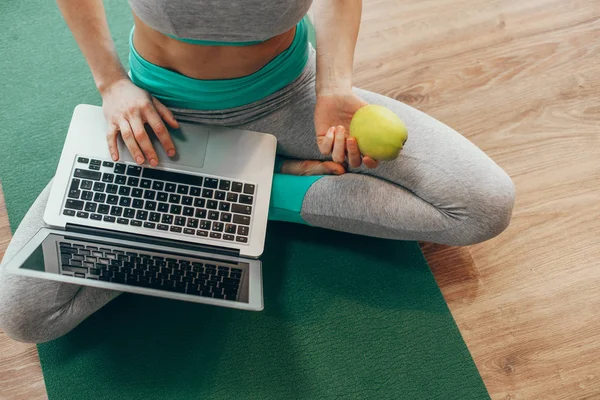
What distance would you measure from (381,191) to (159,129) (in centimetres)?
45

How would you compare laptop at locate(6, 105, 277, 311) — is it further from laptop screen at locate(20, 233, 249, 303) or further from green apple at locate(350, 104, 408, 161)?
green apple at locate(350, 104, 408, 161)

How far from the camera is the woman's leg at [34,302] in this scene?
3.22ft

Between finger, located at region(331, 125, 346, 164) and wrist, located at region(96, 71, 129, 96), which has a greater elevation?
wrist, located at region(96, 71, 129, 96)

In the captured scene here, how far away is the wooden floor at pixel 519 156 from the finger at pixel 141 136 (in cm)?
50

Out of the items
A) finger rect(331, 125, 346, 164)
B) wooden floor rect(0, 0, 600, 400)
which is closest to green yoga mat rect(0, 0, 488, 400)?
wooden floor rect(0, 0, 600, 400)

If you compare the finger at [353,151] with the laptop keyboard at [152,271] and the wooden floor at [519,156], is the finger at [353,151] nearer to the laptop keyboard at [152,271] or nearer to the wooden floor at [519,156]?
the laptop keyboard at [152,271]

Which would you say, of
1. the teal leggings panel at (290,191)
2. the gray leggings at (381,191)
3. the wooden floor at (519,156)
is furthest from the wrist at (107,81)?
the wooden floor at (519,156)

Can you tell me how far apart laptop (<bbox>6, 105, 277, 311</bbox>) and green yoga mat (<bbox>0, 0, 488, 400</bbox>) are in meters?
0.27

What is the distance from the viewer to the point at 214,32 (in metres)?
0.79

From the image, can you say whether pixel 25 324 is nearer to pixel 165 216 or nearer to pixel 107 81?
pixel 165 216

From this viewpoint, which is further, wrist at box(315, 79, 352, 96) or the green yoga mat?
the green yoga mat

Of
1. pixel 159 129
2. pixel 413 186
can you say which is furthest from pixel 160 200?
pixel 413 186

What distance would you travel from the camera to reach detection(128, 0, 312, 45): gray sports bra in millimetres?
737

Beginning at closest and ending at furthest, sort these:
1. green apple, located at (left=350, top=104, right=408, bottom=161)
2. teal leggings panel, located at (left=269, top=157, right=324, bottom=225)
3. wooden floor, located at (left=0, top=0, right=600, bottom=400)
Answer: green apple, located at (left=350, top=104, right=408, bottom=161)
teal leggings panel, located at (left=269, top=157, right=324, bottom=225)
wooden floor, located at (left=0, top=0, right=600, bottom=400)
